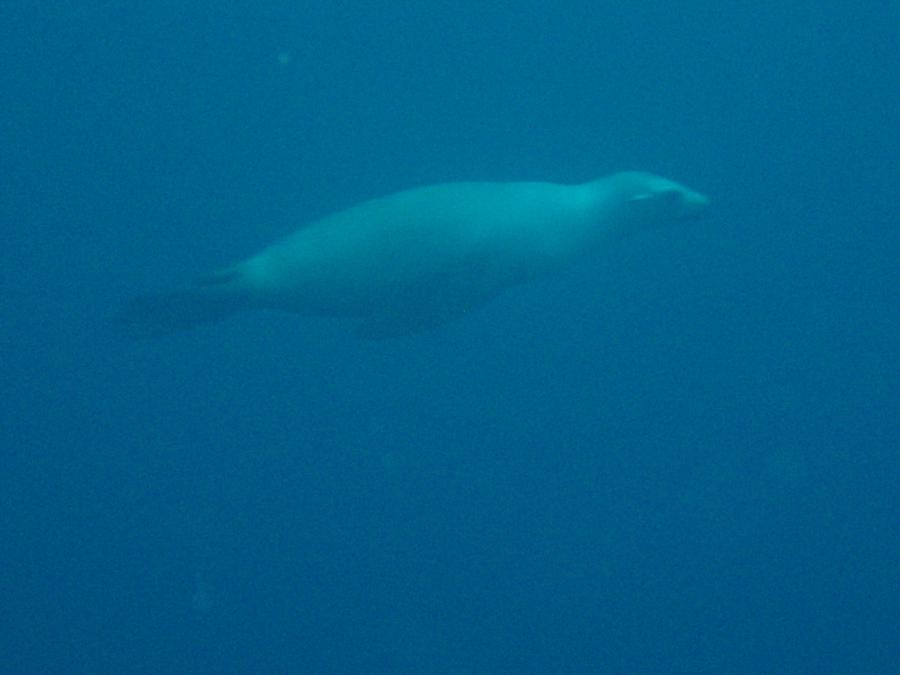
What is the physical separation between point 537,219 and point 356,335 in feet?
3.97

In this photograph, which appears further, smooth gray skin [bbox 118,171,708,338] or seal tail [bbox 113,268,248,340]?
seal tail [bbox 113,268,248,340]

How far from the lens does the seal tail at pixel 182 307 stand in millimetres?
5223

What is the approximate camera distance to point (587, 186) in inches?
247

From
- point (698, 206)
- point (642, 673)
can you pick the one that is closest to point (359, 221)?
point (698, 206)

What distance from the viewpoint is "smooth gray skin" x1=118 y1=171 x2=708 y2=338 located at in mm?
4926

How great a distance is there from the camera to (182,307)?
209 inches

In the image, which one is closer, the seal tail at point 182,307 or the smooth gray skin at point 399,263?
the smooth gray skin at point 399,263

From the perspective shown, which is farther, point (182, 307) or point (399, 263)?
point (182, 307)

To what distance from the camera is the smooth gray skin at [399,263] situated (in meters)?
4.93

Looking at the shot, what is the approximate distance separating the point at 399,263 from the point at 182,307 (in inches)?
48.7

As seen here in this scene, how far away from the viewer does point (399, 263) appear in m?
4.94

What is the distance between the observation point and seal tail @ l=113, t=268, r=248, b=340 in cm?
522

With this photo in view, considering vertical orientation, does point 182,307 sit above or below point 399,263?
above

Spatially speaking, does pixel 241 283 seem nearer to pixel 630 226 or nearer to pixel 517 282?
pixel 517 282
